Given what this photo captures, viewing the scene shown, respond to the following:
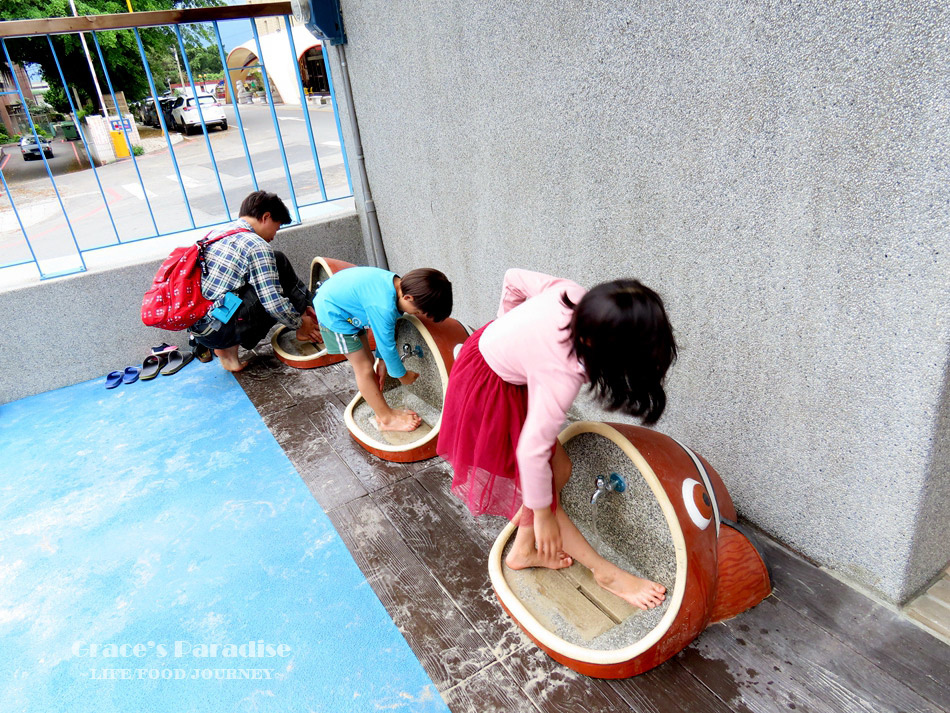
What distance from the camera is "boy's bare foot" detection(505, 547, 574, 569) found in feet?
6.39

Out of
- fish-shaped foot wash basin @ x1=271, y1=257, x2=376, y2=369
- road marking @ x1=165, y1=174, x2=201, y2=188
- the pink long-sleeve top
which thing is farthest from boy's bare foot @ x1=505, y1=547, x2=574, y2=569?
road marking @ x1=165, y1=174, x2=201, y2=188

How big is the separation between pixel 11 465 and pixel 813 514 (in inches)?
138

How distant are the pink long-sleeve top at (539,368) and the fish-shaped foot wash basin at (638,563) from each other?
0.30 m

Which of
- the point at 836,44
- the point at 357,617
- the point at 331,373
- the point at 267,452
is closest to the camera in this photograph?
the point at 836,44

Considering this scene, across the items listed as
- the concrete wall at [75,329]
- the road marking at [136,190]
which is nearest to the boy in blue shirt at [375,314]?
the concrete wall at [75,329]

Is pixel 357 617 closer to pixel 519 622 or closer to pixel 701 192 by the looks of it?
pixel 519 622

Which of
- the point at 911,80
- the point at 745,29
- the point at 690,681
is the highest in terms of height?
the point at 745,29

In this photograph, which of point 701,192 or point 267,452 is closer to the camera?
point 701,192

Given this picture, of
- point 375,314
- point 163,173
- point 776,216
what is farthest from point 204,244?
point 163,173

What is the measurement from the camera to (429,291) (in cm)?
231

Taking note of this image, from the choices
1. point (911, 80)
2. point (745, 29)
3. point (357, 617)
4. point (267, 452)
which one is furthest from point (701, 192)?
point (267, 452)

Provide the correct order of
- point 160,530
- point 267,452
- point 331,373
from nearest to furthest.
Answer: point 160,530, point 267,452, point 331,373

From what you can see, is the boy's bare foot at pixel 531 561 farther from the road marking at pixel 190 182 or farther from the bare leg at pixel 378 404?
the road marking at pixel 190 182

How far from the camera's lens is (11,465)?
9.66ft
